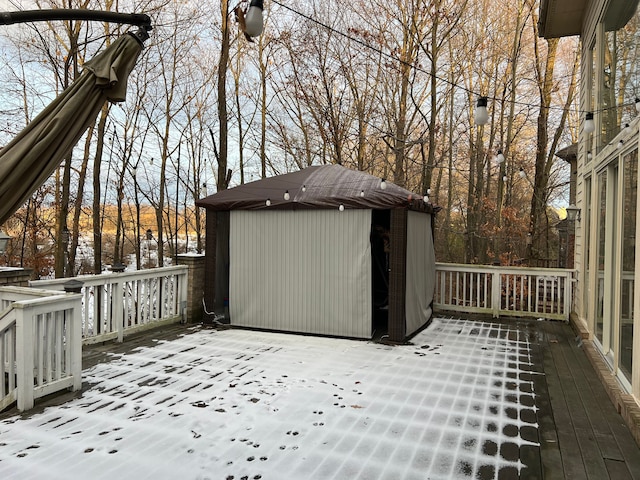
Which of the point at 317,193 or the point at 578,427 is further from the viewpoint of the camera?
the point at 317,193

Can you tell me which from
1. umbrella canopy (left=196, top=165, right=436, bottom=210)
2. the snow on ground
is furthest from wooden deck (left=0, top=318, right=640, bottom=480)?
umbrella canopy (left=196, top=165, right=436, bottom=210)

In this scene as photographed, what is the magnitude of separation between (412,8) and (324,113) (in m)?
3.53

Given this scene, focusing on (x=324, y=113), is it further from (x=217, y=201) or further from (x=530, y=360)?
(x=530, y=360)

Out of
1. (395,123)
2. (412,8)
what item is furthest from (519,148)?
(412,8)

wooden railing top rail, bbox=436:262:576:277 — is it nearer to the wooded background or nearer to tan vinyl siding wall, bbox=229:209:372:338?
tan vinyl siding wall, bbox=229:209:372:338

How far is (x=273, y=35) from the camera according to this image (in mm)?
13109

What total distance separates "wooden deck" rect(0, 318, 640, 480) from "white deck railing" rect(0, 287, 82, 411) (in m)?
0.13

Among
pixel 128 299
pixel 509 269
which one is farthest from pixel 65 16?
pixel 509 269

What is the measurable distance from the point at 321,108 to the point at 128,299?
883cm

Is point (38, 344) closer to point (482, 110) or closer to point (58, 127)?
point (58, 127)

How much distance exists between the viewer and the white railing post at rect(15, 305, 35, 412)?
3215 mm

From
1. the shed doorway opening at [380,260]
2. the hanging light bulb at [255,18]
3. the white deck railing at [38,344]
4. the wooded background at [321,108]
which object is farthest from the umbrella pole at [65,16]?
the wooded background at [321,108]

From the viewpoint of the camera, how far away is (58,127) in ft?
5.76

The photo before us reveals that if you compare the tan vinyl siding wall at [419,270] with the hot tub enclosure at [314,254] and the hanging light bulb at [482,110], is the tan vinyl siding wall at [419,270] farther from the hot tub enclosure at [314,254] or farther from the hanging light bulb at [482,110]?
the hanging light bulb at [482,110]
